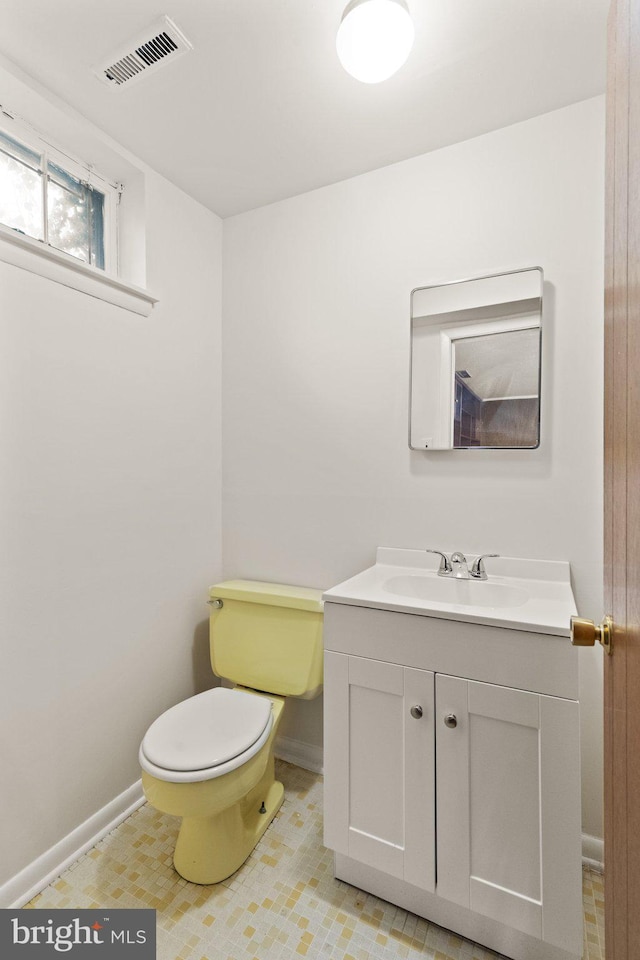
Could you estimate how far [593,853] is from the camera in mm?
1434

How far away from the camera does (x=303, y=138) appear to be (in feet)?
5.23

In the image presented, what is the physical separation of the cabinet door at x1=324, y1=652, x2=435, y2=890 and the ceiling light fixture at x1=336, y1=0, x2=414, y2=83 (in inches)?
60.8

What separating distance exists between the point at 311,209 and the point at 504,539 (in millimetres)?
1497

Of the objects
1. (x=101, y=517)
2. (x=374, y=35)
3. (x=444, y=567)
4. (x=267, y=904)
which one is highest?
(x=374, y=35)

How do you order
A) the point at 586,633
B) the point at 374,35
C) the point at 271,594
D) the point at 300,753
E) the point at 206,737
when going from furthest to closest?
1. the point at 300,753
2. the point at 271,594
3. the point at 206,737
4. the point at 374,35
5. the point at 586,633

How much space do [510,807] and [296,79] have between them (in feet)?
6.68

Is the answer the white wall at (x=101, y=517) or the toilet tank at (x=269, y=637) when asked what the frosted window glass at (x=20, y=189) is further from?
the toilet tank at (x=269, y=637)

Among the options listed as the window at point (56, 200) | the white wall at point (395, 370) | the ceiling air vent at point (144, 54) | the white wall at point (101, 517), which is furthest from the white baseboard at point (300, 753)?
the ceiling air vent at point (144, 54)

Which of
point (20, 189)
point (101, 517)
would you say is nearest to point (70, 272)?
point (20, 189)

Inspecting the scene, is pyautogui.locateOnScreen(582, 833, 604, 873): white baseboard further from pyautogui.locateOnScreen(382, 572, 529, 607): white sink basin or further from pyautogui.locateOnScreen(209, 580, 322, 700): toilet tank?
pyautogui.locateOnScreen(209, 580, 322, 700): toilet tank

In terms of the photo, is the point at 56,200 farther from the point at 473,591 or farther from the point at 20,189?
the point at 473,591

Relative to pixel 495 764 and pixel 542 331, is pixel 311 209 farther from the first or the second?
pixel 495 764

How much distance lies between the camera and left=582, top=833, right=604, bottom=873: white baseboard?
4.65ft

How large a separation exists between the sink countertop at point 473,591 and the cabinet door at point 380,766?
0.57 feet
